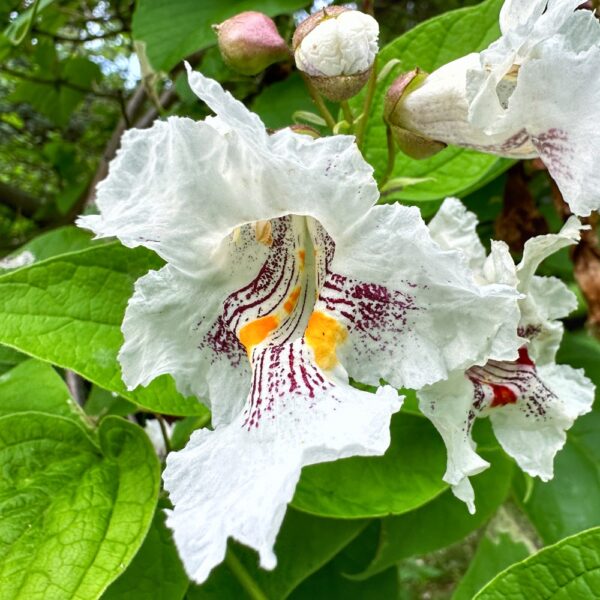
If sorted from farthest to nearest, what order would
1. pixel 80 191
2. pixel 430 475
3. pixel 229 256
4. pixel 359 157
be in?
pixel 80 191 < pixel 430 475 < pixel 229 256 < pixel 359 157

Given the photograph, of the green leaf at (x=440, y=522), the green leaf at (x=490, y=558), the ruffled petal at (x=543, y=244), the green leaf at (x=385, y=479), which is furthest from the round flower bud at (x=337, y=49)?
the green leaf at (x=490, y=558)

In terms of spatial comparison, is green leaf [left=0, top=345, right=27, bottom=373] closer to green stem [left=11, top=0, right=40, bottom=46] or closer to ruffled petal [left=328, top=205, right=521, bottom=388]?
green stem [left=11, top=0, right=40, bottom=46]

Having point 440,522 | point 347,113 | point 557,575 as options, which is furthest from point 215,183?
point 440,522

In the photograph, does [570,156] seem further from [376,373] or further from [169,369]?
[169,369]

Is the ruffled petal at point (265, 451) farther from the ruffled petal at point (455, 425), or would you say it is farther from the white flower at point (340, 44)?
the white flower at point (340, 44)

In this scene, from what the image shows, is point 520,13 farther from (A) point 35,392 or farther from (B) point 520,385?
(A) point 35,392

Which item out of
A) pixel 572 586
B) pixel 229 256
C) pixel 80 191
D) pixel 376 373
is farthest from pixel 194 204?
pixel 80 191
